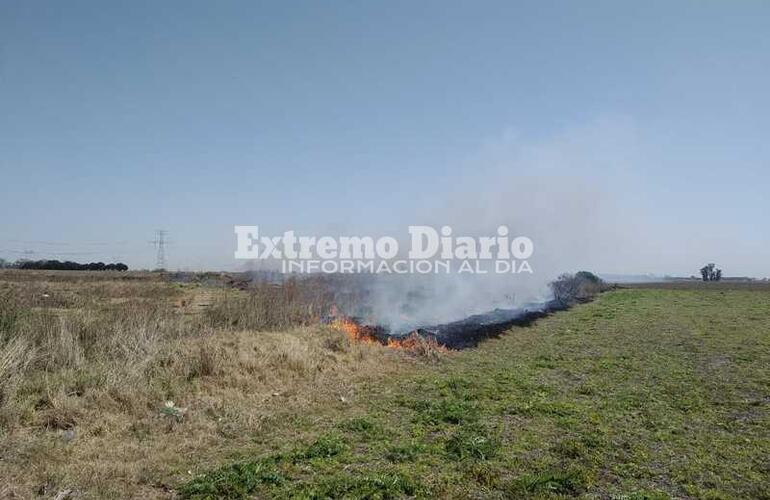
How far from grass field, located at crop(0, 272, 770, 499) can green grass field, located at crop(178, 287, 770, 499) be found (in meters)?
0.03

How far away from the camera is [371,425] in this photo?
23.7ft

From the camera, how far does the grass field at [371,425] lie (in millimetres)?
5176

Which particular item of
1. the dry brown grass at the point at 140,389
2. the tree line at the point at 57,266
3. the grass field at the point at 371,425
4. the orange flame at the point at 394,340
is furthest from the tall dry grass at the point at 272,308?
Result: the tree line at the point at 57,266

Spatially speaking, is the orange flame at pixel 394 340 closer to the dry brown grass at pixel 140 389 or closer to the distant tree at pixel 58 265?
the dry brown grass at pixel 140 389

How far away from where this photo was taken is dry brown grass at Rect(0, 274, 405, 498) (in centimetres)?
547

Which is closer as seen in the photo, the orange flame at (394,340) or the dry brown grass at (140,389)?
the dry brown grass at (140,389)

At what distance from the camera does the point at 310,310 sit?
17.5m

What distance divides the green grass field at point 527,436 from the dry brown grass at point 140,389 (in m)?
0.64

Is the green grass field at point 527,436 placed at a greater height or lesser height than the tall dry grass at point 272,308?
lesser

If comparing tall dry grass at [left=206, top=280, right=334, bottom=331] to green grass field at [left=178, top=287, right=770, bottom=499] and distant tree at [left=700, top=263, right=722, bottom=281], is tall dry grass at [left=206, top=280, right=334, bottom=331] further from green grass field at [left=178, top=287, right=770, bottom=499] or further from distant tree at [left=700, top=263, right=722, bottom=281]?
distant tree at [left=700, top=263, right=722, bottom=281]

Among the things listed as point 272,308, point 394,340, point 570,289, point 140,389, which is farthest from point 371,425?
point 570,289

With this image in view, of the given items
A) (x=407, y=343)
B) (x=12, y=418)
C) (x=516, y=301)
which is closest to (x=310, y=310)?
(x=407, y=343)

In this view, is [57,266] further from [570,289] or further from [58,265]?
[570,289]

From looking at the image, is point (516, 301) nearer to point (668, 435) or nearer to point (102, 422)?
point (668, 435)
